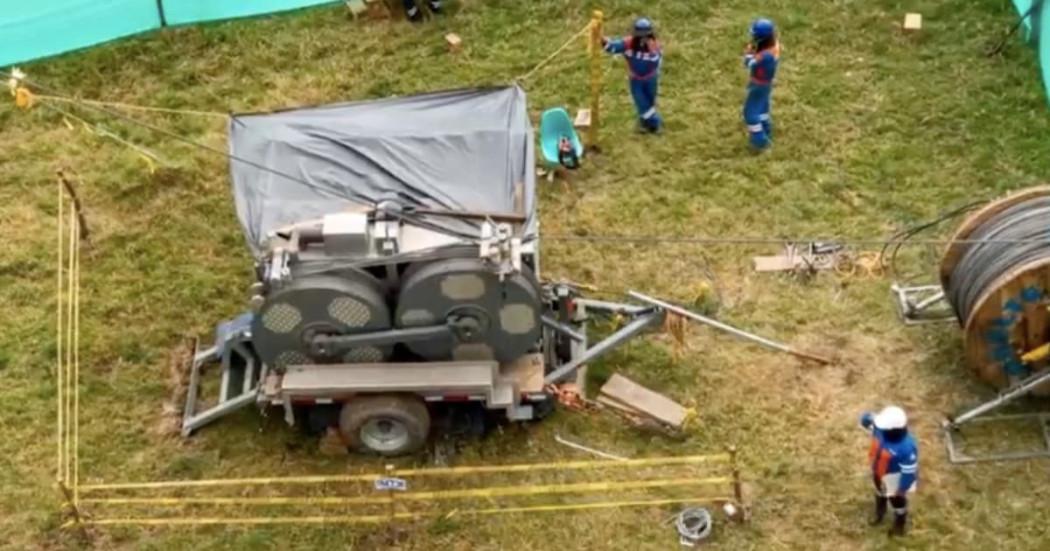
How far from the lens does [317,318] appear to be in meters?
11.0

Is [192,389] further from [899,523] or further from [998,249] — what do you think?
[998,249]

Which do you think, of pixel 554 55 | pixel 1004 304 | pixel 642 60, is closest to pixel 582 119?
pixel 642 60

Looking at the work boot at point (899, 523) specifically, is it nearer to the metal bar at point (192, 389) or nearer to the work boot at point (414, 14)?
the metal bar at point (192, 389)

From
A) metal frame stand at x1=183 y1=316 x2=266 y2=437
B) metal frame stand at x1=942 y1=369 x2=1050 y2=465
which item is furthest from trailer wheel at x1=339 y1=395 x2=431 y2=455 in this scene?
metal frame stand at x1=942 y1=369 x2=1050 y2=465

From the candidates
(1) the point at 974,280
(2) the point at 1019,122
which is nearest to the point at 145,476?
(1) the point at 974,280

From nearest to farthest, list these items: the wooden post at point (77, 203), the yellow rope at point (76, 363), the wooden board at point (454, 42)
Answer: the yellow rope at point (76, 363), the wooden post at point (77, 203), the wooden board at point (454, 42)

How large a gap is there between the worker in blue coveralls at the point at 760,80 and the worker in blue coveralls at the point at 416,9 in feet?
12.1

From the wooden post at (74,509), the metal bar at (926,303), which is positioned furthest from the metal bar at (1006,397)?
the wooden post at (74,509)

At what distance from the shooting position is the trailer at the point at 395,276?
425 inches

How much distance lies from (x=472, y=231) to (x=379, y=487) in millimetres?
1904

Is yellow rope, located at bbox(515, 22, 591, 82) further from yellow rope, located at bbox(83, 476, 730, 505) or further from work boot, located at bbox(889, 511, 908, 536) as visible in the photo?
work boot, located at bbox(889, 511, 908, 536)

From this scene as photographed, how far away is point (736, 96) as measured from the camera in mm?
15047

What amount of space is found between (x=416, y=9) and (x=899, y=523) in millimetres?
7967

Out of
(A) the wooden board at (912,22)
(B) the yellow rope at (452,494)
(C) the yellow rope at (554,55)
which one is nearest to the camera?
(B) the yellow rope at (452,494)
